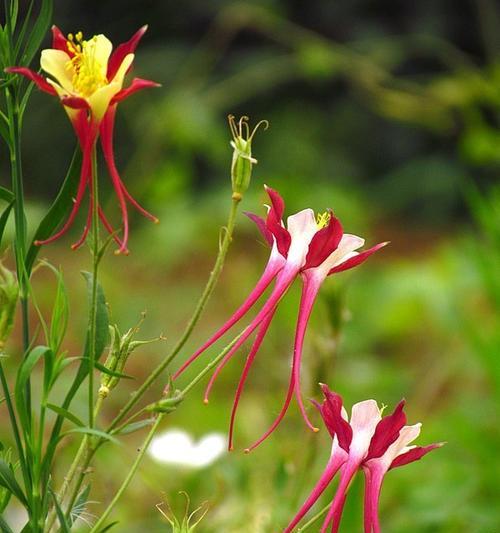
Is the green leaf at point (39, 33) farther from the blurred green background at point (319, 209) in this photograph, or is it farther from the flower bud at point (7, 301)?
the blurred green background at point (319, 209)

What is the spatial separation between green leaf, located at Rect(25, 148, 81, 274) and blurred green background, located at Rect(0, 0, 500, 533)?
0.47 feet

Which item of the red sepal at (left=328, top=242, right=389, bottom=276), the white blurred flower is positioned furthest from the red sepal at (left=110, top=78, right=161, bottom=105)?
the white blurred flower

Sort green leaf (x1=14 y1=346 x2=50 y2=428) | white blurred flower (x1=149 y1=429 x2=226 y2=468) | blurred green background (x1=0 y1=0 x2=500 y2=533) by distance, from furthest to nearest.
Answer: blurred green background (x1=0 y1=0 x2=500 y2=533) → white blurred flower (x1=149 y1=429 x2=226 y2=468) → green leaf (x1=14 y1=346 x2=50 y2=428)

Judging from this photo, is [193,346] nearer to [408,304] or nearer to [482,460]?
[408,304]

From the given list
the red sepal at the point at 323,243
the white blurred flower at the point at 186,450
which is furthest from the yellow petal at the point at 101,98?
the white blurred flower at the point at 186,450

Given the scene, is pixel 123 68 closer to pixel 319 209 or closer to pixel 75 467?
pixel 75 467

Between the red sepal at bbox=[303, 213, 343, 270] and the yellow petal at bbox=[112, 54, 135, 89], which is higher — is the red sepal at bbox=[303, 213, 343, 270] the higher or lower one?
the lower one

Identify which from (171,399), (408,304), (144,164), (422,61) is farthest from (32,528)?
(422,61)

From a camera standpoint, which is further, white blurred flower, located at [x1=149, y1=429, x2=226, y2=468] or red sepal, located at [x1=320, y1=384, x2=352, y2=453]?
white blurred flower, located at [x1=149, y1=429, x2=226, y2=468]

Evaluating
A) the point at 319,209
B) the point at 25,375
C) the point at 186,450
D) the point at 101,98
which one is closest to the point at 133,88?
the point at 101,98

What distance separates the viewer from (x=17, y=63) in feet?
1.62

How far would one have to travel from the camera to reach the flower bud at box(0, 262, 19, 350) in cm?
49

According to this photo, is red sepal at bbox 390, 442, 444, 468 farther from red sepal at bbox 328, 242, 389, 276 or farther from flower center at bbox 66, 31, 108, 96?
flower center at bbox 66, 31, 108, 96

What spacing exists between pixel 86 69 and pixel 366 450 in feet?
0.63
